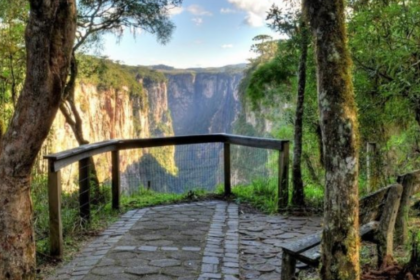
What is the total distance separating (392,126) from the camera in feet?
17.0

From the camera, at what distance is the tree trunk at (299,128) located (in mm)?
5066

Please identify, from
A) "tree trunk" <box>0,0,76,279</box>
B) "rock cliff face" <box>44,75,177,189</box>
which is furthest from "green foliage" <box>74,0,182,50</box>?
"rock cliff face" <box>44,75,177,189</box>

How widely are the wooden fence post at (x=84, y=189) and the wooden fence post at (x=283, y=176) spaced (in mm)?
2614

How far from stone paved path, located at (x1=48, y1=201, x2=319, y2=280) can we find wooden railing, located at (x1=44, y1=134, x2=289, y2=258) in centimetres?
40

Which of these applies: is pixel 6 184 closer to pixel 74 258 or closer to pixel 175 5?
pixel 74 258

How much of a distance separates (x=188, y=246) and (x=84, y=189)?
161 centimetres

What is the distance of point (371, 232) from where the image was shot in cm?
271

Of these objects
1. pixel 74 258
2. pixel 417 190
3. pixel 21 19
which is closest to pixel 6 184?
pixel 74 258

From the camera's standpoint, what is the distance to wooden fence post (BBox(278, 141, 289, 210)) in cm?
535

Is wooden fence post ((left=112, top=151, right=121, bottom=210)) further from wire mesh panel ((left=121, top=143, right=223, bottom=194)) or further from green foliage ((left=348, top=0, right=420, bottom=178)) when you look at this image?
green foliage ((left=348, top=0, right=420, bottom=178))

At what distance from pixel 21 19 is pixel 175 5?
8.16 feet

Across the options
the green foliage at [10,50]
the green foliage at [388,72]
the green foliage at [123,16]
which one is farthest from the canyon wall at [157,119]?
the green foliage at [388,72]

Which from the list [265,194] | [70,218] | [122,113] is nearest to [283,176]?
[265,194]

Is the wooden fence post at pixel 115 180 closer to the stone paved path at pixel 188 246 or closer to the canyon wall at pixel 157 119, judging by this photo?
the stone paved path at pixel 188 246
